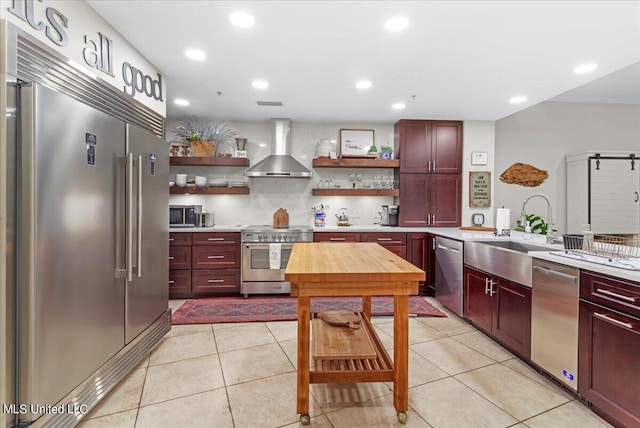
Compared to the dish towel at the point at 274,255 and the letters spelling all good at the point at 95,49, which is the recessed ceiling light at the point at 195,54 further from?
the dish towel at the point at 274,255

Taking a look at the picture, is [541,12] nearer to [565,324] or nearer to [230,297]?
[565,324]

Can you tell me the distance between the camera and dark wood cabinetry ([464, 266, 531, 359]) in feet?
7.84

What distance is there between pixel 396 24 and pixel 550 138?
4.32 meters

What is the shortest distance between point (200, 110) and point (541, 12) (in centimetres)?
397

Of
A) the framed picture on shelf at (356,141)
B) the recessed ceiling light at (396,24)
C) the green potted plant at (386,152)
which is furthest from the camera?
the framed picture on shelf at (356,141)

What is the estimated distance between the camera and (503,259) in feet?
8.75

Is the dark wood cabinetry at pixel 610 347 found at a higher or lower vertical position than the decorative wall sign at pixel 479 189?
lower

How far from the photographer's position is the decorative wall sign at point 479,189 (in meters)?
4.71

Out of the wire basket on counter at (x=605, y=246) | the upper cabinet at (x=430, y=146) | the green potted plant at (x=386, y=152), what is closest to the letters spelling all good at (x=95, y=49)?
the green potted plant at (x=386, y=152)

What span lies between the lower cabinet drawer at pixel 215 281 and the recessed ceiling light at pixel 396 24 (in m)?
3.33

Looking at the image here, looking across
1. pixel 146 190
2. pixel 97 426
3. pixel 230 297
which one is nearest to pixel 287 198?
pixel 230 297

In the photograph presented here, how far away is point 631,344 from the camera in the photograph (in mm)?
1591

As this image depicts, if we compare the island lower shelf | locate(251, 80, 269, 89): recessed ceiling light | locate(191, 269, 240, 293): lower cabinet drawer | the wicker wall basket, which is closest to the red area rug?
locate(191, 269, 240, 293): lower cabinet drawer

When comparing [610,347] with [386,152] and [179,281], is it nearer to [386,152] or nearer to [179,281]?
[386,152]
